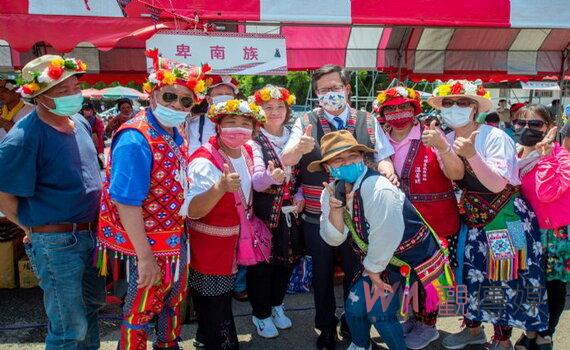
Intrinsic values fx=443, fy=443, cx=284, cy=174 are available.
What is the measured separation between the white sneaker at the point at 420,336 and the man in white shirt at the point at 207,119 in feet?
7.26

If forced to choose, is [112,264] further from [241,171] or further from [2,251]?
[2,251]

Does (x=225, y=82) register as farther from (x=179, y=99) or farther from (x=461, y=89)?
(x=461, y=89)

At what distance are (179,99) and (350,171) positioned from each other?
39.8 inches

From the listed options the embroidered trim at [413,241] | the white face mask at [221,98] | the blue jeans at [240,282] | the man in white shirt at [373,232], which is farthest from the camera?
the blue jeans at [240,282]

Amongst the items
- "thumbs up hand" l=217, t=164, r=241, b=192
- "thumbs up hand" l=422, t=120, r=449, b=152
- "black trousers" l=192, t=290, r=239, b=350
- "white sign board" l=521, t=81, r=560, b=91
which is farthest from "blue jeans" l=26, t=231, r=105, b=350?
"white sign board" l=521, t=81, r=560, b=91

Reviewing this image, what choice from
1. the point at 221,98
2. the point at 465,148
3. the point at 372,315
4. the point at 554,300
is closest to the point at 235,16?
the point at 221,98

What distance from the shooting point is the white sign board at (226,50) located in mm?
3752

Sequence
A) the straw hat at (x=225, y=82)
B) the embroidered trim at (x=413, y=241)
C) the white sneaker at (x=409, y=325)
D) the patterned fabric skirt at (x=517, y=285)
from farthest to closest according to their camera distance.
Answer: the straw hat at (x=225, y=82) → the white sneaker at (x=409, y=325) → the patterned fabric skirt at (x=517, y=285) → the embroidered trim at (x=413, y=241)

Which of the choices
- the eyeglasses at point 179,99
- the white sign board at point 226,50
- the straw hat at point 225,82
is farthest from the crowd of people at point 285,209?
the white sign board at point 226,50

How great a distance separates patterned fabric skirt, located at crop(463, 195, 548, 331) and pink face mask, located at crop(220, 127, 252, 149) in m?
1.57

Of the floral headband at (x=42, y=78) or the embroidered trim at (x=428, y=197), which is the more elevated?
the floral headband at (x=42, y=78)

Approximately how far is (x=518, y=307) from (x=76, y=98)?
288cm

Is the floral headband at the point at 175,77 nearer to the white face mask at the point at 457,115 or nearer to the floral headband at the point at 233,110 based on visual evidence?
the floral headband at the point at 233,110

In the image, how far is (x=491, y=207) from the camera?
2.73 meters
